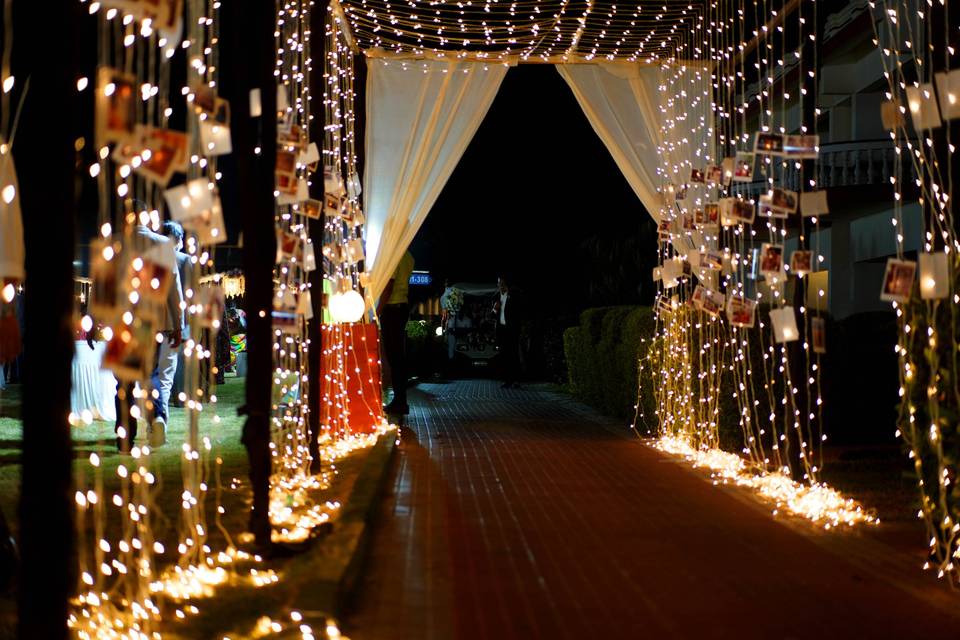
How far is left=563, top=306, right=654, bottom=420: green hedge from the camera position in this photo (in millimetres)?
11555

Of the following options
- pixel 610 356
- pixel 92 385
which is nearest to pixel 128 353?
pixel 92 385

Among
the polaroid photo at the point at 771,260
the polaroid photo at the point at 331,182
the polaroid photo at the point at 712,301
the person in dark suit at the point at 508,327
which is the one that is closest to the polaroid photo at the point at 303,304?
the polaroid photo at the point at 331,182

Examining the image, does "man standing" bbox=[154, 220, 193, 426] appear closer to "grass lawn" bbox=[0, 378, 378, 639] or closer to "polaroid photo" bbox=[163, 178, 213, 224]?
"grass lawn" bbox=[0, 378, 378, 639]

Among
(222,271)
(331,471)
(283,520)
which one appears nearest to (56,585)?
(283,520)

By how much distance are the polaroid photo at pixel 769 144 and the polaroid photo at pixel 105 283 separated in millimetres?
5211

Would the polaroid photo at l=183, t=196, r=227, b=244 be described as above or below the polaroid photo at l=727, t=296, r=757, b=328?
above

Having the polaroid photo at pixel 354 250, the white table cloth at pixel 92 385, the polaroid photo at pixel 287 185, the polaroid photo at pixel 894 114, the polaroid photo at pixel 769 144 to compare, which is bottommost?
the white table cloth at pixel 92 385

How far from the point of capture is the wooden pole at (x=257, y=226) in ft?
16.4

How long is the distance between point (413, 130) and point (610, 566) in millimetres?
7304

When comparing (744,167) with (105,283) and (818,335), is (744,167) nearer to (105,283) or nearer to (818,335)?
(818,335)

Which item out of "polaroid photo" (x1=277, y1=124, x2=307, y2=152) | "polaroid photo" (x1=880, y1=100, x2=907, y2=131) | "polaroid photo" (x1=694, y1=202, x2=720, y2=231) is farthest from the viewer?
"polaroid photo" (x1=694, y1=202, x2=720, y2=231)

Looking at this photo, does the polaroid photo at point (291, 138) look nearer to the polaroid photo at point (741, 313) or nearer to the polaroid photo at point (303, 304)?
the polaroid photo at point (303, 304)

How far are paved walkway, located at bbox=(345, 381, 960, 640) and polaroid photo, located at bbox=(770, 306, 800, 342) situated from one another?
44.4 inches

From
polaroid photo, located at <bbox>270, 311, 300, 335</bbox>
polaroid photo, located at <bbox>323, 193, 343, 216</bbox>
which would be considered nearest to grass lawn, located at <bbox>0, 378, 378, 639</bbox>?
polaroid photo, located at <bbox>270, 311, 300, 335</bbox>
